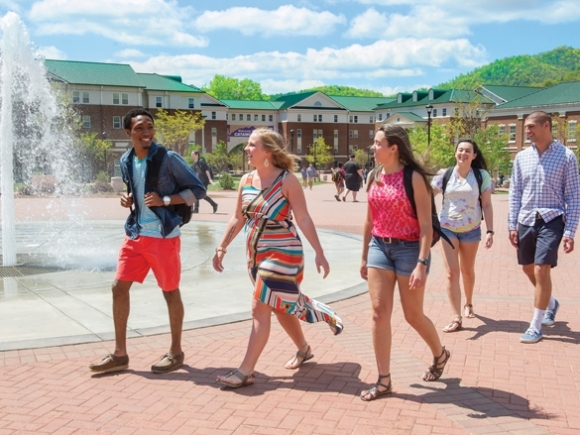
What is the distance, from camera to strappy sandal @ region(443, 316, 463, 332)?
6.19m

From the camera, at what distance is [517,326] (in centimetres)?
644

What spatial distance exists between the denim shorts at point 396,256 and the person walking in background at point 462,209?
1966mm

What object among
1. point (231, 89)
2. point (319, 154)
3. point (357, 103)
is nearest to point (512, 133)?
point (319, 154)

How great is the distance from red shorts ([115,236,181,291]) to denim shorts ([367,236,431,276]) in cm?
149

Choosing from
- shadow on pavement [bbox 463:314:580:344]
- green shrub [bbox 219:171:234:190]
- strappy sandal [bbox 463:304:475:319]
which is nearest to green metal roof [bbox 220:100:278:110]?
green shrub [bbox 219:171:234:190]

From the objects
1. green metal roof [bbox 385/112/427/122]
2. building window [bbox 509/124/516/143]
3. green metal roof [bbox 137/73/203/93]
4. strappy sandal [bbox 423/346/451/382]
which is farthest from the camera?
green metal roof [bbox 385/112/427/122]

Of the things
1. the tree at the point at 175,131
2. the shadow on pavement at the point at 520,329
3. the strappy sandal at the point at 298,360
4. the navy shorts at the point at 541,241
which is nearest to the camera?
the strappy sandal at the point at 298,360

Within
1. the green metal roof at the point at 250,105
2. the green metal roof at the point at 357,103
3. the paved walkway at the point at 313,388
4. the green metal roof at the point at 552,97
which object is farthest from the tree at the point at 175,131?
the paved walkway at the point at 313,388

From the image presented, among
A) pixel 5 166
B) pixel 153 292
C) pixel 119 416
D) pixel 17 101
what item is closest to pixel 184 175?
pixel 119 416

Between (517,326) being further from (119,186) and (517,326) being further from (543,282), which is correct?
(119,186)

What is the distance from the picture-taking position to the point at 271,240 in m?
4.62

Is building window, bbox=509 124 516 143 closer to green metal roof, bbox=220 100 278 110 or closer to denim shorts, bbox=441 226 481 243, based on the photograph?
green metal roof, bbox=220 100 278 110

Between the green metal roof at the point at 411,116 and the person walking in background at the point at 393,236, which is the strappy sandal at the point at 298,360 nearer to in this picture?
the person walking in background at the point at 393,236

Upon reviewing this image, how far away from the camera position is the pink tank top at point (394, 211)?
445 centimetres
